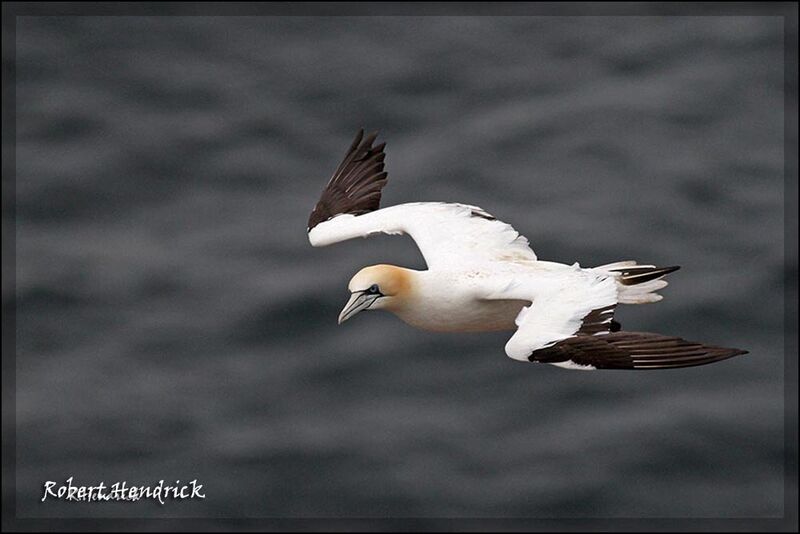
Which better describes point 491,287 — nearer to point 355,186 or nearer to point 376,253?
point 355,186

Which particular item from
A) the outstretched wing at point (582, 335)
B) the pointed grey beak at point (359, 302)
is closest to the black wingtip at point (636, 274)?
the outstretched wing at point (582, 335)

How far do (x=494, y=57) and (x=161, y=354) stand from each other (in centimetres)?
809

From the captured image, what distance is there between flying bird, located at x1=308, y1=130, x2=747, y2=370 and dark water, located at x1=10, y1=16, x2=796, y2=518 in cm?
587

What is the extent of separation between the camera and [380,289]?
12414mm

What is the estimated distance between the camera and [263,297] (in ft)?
71.0

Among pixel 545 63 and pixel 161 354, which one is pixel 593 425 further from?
pixel 545 63
